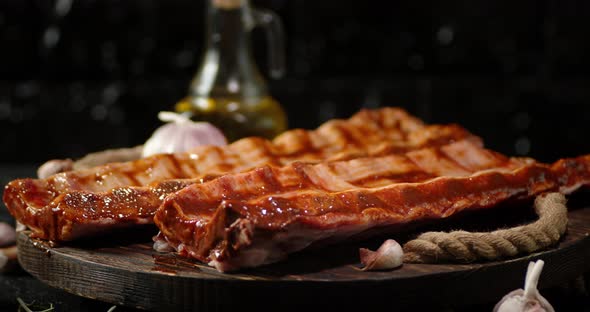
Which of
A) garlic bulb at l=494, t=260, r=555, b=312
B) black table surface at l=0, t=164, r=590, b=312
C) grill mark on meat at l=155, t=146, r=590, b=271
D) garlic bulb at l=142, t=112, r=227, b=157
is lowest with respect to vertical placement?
black table surface at l=0, t=164, r=590, b=312

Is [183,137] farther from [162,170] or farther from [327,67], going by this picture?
[327,67]

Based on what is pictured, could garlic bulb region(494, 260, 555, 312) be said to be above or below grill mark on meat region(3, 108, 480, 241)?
below

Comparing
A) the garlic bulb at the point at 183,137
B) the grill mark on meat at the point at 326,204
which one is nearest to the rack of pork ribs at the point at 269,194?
the grill mark on meat at the point at 326,204

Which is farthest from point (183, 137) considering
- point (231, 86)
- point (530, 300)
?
point (530, 300)

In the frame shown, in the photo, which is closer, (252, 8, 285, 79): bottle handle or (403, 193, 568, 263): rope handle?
(403, 193, 568, 263): rope handle

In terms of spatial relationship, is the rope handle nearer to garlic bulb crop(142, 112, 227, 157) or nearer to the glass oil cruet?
garlic bulb crop(142, 112, 227, 157)

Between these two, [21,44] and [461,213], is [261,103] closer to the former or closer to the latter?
[461,213]

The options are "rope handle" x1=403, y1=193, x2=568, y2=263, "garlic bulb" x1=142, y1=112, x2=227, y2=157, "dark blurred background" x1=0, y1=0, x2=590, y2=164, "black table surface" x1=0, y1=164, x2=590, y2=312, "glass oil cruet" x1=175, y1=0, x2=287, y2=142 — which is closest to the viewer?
"rope handle" x1=403, y1=193, x2=568, y2=263

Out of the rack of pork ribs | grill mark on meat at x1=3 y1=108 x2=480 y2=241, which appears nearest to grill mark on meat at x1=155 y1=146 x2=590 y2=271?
the rack of pork ribs
